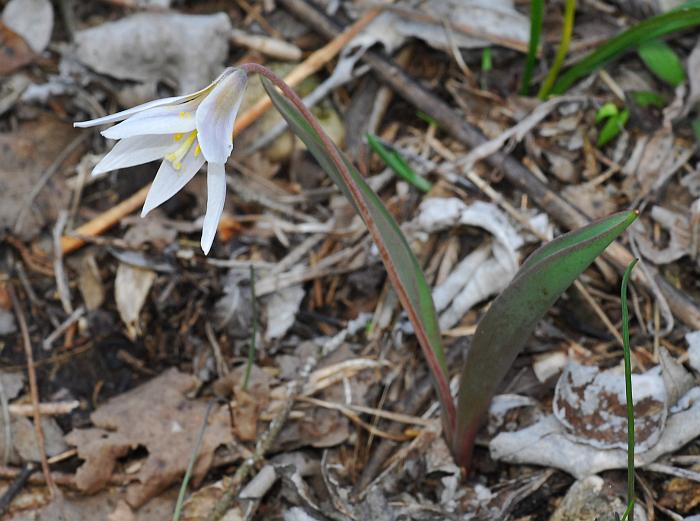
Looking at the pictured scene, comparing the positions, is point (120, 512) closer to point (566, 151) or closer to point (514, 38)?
point (566, 151)

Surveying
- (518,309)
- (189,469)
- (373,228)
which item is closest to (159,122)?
(373,228)

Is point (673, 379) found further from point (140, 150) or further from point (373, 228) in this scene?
point (140, 150)

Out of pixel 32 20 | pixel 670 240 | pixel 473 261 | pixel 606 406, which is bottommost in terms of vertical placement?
pixel 606 406

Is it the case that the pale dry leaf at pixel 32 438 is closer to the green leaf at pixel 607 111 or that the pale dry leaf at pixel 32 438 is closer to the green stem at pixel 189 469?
the green stem at pixel 189 469

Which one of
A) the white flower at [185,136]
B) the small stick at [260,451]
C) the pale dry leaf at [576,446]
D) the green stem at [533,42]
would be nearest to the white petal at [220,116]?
the white flower at [185,136]

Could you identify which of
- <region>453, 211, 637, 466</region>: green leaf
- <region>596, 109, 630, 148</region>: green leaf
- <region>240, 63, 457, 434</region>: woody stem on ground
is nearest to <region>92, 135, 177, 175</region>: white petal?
<region>240, 63, 457, 434</region>: woody stem on ground

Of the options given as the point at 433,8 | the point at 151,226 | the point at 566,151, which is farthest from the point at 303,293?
the point at 433,8
